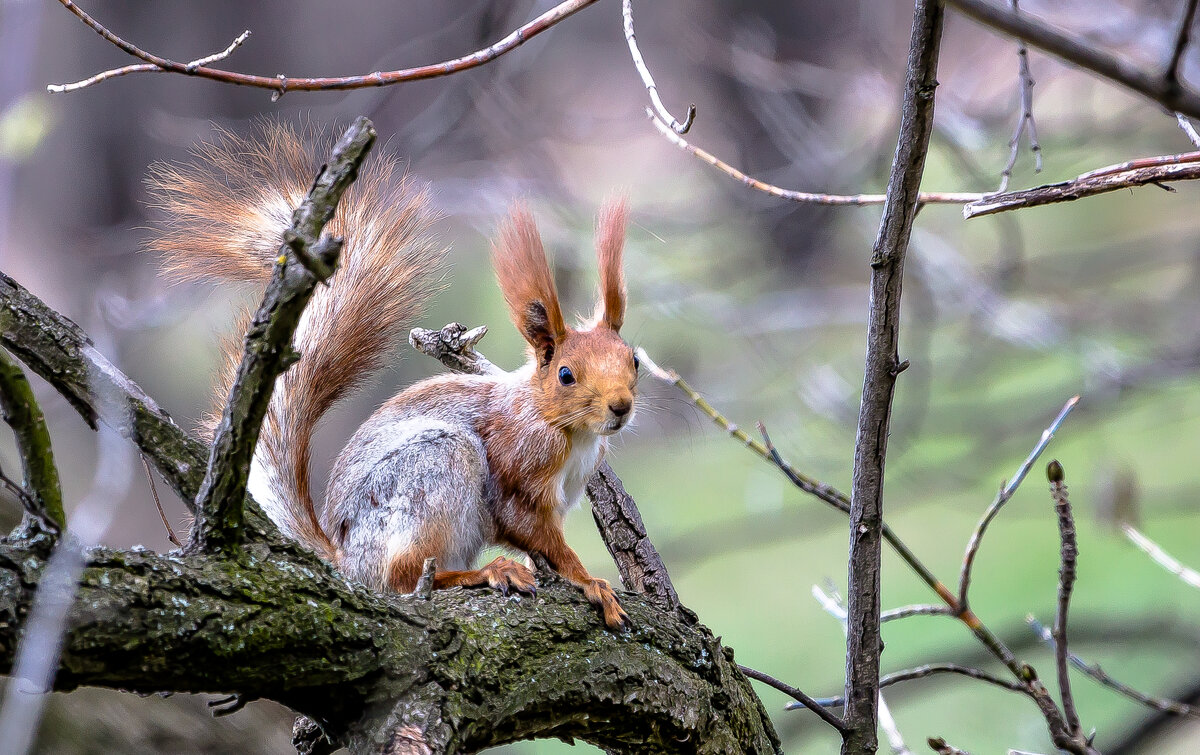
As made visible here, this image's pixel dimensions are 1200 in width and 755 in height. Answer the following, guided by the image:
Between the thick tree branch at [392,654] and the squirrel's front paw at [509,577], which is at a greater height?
the squirrel's front paw at [509,577]

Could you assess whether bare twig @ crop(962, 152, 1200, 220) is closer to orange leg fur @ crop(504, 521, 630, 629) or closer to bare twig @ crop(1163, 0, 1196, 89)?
bare twig @ crop(1163, 0, 1196, 89)

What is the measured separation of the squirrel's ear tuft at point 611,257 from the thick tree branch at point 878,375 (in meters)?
0.58

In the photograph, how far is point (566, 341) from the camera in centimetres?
171

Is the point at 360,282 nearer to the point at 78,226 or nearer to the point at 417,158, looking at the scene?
the point at 417,158

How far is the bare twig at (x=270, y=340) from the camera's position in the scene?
0.74 m

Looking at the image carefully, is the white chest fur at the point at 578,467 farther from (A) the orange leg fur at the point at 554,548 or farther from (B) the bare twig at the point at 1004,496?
(B) the bare twig at the point at 1004,496

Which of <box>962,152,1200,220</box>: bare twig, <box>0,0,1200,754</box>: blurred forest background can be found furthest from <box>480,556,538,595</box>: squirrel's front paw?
<box>0,0,1200,754</box>: blurred forest background

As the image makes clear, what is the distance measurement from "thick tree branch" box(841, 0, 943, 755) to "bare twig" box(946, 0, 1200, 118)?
13.8 inches

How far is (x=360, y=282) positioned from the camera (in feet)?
4.99

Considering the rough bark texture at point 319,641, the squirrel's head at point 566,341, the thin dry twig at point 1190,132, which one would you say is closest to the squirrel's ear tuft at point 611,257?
the squirrel's head at point 566,341

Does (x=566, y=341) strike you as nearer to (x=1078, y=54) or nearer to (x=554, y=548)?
(x=554, y=548)

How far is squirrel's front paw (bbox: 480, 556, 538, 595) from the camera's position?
1303mm

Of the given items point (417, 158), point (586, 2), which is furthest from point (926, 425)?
point (586, 2)

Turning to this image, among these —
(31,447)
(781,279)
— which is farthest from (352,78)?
(781,279)
